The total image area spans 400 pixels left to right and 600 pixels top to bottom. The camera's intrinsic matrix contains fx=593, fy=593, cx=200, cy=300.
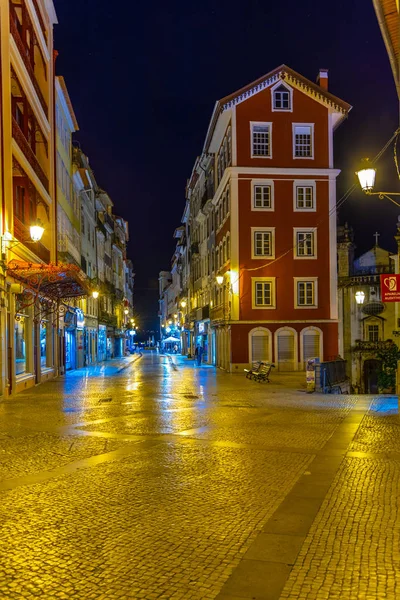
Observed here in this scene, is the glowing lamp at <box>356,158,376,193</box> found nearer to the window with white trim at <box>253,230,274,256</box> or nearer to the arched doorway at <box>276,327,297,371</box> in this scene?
the window with white trim at <box>253,230,274,256</box>

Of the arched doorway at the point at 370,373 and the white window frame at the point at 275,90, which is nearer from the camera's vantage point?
the white window frame at the point at 275,90

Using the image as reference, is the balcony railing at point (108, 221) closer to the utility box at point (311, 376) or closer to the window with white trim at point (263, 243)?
the window with white trim at point (263, 243)

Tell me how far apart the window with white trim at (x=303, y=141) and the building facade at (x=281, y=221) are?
0.06m

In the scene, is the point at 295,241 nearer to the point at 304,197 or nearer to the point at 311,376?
the point at 304,197

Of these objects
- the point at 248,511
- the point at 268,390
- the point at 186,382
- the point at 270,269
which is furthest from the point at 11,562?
the point at 270,269

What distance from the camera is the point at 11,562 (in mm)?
5230

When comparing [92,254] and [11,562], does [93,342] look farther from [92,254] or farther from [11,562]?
[11,562]

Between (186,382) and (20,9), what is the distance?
1673cm

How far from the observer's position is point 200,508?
22.4 feet

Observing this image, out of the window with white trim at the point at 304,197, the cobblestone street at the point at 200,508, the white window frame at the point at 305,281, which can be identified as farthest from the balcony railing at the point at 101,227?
the cobblestone street at the point at 200,508

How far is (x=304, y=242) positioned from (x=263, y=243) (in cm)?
250

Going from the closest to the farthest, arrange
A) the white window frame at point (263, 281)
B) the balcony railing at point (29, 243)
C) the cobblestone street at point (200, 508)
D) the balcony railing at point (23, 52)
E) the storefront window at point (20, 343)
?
the cobblestone street at point (200, 508) < the balcony railing at point (23, 52) < the balcony railing at point (29, 243) < the storefront window at point (20, 343) < the white window frame at point (263, 281)

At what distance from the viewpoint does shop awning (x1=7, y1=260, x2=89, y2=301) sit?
19.6 meters

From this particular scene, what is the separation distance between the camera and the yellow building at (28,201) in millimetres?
19469
